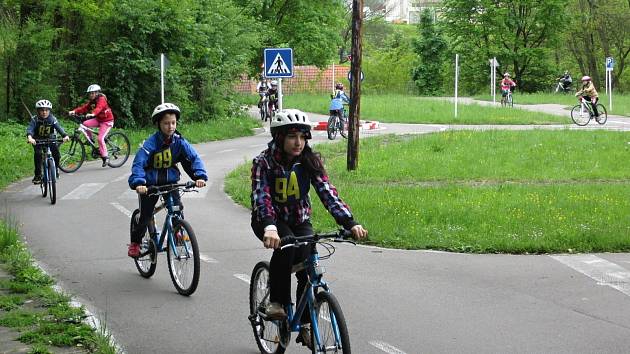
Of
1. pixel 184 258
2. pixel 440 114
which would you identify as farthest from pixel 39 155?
pixel 440 114

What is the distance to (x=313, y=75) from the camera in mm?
67875

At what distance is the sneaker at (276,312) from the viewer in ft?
19.8

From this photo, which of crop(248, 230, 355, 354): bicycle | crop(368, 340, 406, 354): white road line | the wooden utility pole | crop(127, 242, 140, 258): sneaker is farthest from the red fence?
crop(248, 230, 355, 354): bicycle

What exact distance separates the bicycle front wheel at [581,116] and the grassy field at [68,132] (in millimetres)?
11576

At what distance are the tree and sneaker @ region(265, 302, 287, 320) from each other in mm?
67033

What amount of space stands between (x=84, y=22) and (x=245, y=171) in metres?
14.1

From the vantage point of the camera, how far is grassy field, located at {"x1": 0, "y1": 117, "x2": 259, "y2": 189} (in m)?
20.0

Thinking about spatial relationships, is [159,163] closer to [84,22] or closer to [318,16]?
[84,22]

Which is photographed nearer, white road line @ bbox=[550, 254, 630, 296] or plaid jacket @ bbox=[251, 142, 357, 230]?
plaid jacket @ bbox=[251, 142, 357, 230]

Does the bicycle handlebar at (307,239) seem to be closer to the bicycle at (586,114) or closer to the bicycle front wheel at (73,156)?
the bicycle front wheel at (73,156)

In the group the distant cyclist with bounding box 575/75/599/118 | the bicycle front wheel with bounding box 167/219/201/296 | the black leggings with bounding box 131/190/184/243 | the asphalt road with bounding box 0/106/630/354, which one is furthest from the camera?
the distant cyclist with bounding box 575/75/599/118

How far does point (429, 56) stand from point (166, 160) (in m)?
66.6

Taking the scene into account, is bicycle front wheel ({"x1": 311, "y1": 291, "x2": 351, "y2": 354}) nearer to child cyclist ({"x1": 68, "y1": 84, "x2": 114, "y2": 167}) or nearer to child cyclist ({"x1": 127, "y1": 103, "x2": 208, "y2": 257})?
child cyclist ({"x1": 127, "y1": 103, "x2": 208, "y2": 257})

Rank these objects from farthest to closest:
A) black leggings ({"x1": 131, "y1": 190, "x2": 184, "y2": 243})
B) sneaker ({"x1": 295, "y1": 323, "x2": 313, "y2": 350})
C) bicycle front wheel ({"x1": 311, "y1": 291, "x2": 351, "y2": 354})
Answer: black leggings ({"x1": 131, "y1": 190, "x2": 184, "y2": 243}), sneaker ({"x1": 295, "y1": 323, "x2": 313, "y2": 350}), bicycle front wheel ({"x1": 311, "y1": 291, "x2": 351, "y2": 354})
